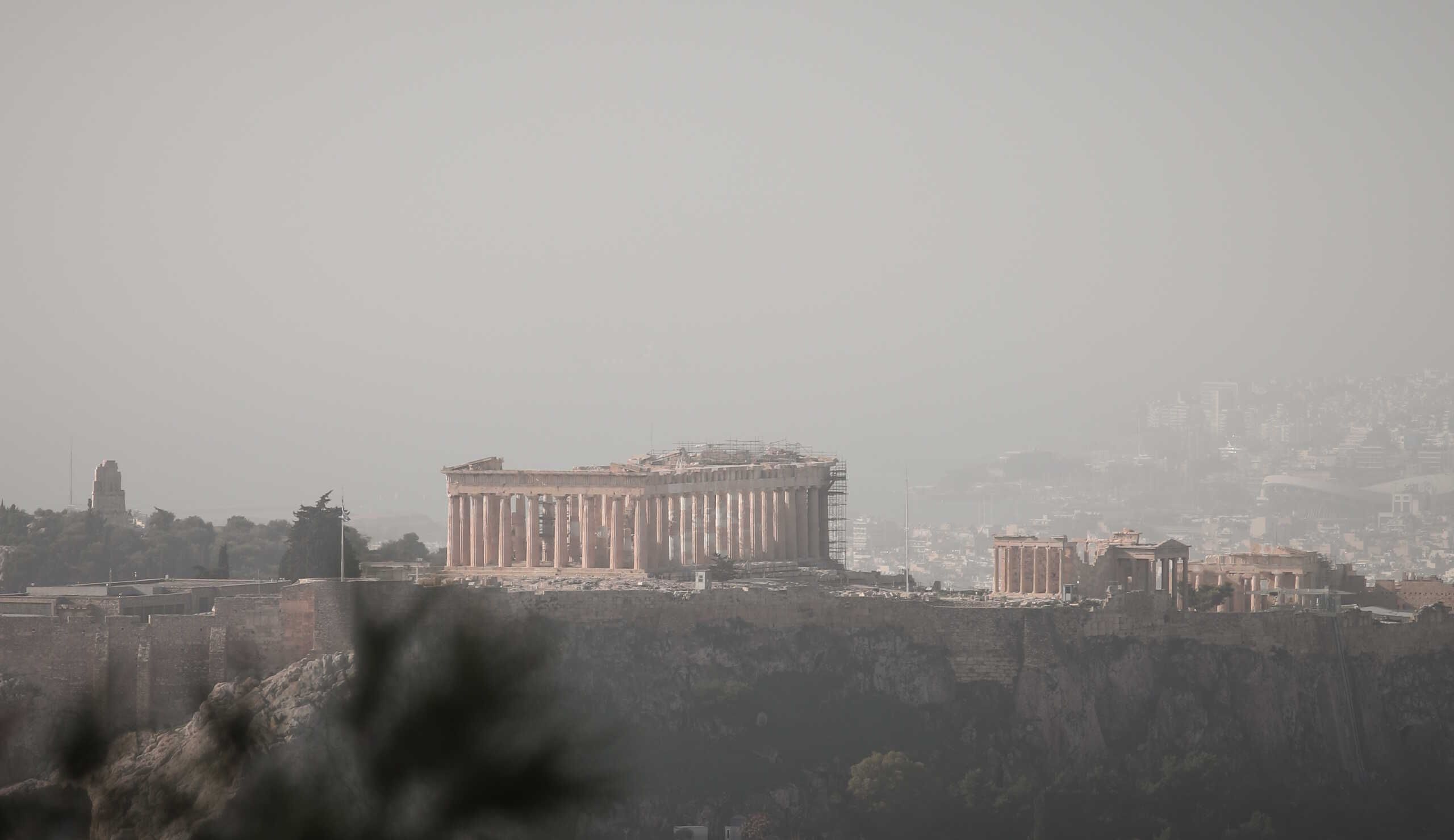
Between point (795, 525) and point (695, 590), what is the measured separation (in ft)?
56.5

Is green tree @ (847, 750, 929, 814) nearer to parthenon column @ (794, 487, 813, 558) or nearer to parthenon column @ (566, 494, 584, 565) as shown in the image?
parthenon column @ (566, 494, 584, 565)

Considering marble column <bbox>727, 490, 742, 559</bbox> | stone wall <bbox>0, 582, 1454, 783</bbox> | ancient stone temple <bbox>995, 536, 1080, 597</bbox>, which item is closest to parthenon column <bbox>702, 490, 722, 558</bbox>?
marble column <bbox>727, 490, 742, 559</bbox>

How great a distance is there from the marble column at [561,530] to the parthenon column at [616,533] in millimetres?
1615

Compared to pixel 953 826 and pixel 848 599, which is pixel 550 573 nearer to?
pixel 848 599

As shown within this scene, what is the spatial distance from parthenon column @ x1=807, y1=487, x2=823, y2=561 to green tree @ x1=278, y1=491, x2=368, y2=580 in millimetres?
17024

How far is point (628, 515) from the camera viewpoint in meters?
85.4

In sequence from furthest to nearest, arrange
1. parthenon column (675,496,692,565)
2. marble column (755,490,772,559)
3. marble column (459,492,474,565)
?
marble column (755,490,772,559) < parthenon column (675,496,692,565) < marble column (459,492,474,565)

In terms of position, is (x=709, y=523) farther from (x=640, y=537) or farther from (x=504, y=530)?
(x=504, y=530)

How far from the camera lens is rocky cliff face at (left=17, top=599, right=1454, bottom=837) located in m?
72.9

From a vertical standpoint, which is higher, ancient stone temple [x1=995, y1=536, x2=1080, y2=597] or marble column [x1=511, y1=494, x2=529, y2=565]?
marble column [x1=511, y1=494, x2=529, y2=565]

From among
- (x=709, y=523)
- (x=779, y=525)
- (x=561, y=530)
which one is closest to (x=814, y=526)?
(x=779, y=525)

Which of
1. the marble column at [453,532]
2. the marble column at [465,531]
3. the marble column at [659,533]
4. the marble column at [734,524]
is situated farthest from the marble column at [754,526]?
the marble column at [453,532]

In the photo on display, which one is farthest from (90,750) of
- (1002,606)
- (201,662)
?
Answer: (1002,606)

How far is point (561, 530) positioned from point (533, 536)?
6.58 ft
